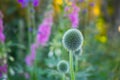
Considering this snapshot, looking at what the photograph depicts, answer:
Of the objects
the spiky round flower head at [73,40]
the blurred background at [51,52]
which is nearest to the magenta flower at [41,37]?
the blurred background at [51,52]

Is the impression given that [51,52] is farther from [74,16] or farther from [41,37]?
[74,16]

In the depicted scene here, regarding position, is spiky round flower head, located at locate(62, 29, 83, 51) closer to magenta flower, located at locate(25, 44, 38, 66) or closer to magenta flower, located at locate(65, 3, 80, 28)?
magenta flower, located at locate(65, 3, 80, 28)

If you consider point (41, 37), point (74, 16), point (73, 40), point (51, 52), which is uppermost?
point (74, 16)

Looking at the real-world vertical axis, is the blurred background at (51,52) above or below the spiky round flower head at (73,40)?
above

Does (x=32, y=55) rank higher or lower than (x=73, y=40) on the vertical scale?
higher

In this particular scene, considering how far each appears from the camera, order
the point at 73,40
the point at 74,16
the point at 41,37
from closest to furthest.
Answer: the point at 73,40 → the point at 74,16 → the point at 41,37

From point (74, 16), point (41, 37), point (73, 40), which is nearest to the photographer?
point (73, 40)

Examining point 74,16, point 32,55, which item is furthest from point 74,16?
point 32,55

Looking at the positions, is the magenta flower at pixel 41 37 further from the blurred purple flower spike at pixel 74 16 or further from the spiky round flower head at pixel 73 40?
the spiky round flower head at pixel 73 40

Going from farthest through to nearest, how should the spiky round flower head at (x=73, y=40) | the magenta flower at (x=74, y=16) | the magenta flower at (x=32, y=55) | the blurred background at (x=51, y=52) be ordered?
the magenta flower at (x=32, y=55) < the magenta flower at (x=74, y=16) < the blurred background at (x=51, y=52) < the spiky round flower head at (x=73, y=40)

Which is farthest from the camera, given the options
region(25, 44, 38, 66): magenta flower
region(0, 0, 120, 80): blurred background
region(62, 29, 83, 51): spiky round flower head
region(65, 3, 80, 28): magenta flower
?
region(25, 44, 38, 66): magenta flower

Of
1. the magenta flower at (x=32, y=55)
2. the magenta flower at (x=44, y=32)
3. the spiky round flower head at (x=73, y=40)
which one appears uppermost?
the magenta flower at (x=44, y=32)

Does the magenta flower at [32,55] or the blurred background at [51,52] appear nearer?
the blurred background at [51,52]

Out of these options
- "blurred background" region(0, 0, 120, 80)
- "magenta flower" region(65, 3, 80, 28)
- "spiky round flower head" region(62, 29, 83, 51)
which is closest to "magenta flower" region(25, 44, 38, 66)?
"blurred background" region(0, 0, 120, 80)
